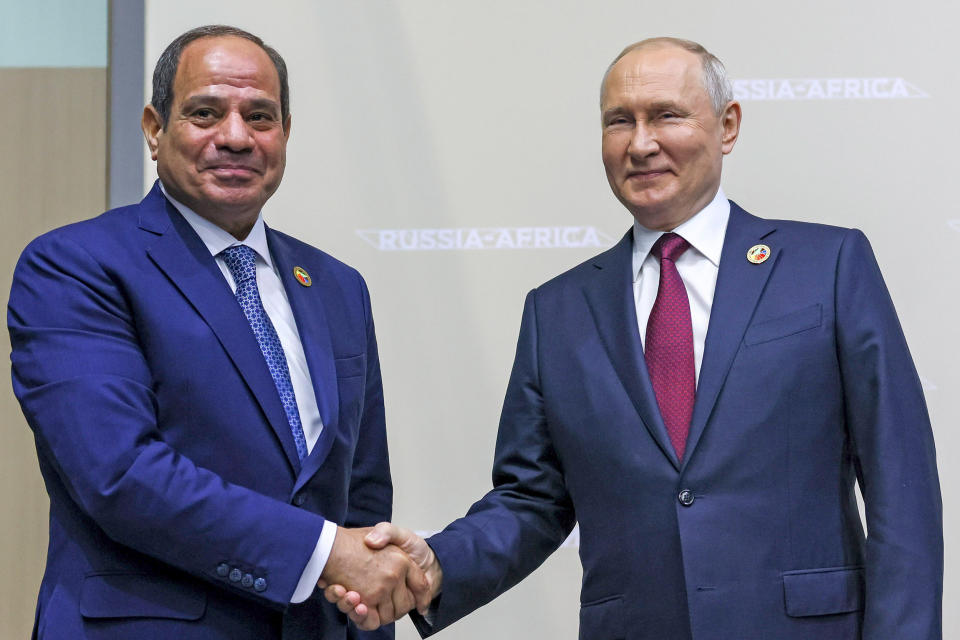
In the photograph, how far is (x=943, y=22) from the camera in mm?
3102

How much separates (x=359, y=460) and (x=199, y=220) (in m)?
0.60

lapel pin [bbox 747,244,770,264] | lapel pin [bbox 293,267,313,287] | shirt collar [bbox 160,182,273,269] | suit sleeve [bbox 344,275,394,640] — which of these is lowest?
suit sleeve [bbox 344,275,394,640]

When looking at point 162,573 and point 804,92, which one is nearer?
point 162,573

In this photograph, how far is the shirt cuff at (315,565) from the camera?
1977 mm

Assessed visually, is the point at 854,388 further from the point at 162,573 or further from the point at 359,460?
the point at 162,573

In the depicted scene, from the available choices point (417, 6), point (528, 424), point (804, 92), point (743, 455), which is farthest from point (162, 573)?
point (804, 92)

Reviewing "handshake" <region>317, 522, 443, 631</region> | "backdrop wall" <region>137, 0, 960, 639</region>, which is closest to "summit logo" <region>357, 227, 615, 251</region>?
"backdrop wall" <region>137, 0, 960, 639</region>

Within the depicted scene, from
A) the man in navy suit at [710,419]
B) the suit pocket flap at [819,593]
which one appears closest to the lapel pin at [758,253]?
the man in navy suit at [710,419]

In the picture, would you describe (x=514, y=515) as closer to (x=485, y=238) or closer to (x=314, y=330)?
(x=314, y=330)

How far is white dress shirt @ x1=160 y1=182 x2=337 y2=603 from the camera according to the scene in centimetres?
205

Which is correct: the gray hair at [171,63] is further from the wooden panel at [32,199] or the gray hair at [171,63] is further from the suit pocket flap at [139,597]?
the wooden panel at [32,199]

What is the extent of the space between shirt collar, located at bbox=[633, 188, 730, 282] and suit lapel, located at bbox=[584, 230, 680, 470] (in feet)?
0.13

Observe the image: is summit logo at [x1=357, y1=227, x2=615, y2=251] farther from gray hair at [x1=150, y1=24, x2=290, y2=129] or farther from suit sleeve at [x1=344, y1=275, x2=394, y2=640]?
gray hair at [x1=150, y1=24, x2=290, y2=129]

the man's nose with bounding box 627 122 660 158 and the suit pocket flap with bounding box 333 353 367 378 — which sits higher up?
the man's nose with bounding box 627 122 660 158
